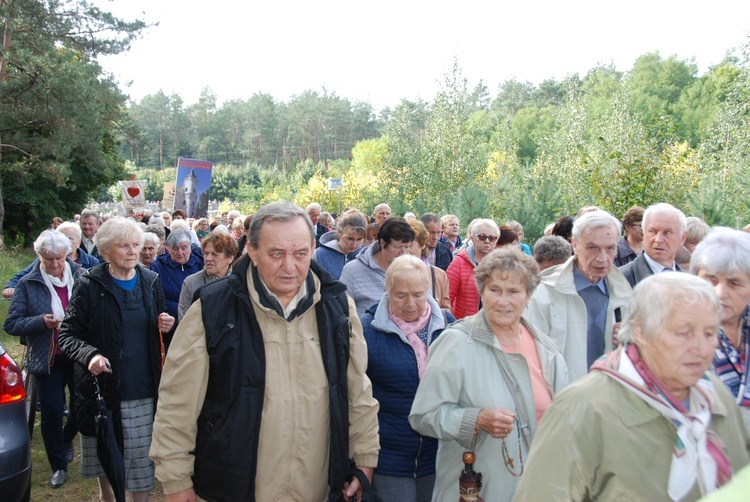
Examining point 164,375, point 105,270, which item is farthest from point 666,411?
point 105,270

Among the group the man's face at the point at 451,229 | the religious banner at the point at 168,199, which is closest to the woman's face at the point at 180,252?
the man's face at the point at 451,229

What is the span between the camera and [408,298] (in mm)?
3582

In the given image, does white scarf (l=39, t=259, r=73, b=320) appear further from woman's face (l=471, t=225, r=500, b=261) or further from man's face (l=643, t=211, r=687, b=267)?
man's face (l=643, t=211, r=687, b=267)

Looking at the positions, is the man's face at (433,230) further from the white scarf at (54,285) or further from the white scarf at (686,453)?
the white scarf at (686,453)

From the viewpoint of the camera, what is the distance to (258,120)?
85.2 meters

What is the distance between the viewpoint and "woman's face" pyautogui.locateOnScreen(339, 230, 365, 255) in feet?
21.9

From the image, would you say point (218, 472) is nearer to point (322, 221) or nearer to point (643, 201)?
point (643, 201)

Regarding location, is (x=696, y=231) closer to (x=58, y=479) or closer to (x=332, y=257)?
(x=332, y=257)

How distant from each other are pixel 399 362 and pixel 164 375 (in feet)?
4.37

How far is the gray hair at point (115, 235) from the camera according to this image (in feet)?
13.6

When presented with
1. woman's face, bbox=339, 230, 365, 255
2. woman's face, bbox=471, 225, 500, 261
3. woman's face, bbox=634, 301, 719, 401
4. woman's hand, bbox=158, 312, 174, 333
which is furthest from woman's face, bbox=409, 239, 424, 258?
woman's face, bbox=634, 301, 719, 401

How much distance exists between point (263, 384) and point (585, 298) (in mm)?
2257

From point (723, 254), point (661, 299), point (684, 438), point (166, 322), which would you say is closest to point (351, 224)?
point (166, 322)

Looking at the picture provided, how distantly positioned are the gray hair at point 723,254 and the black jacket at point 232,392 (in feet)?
5.79
